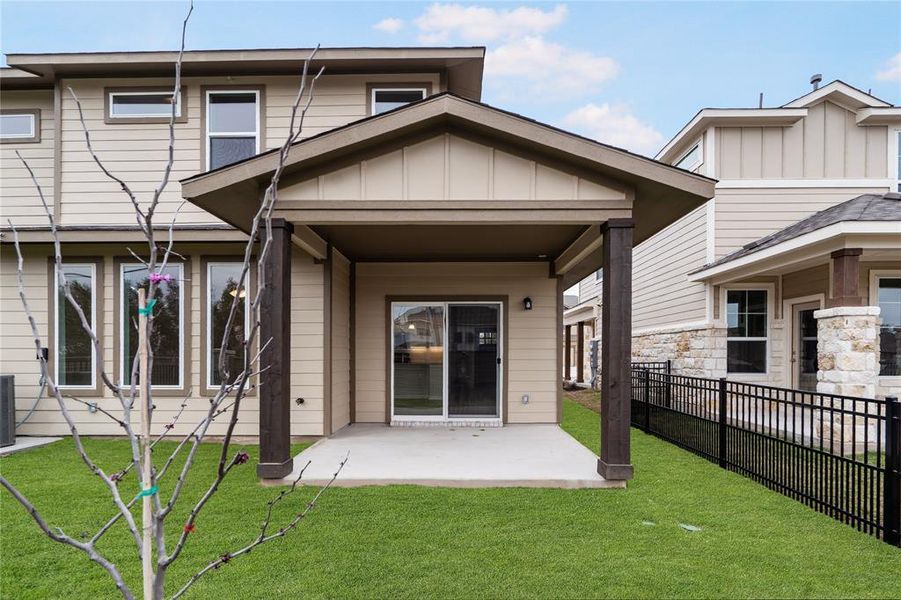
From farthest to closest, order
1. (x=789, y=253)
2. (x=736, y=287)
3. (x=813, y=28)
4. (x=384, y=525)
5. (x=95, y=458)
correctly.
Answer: (x=813, y=28), (x=736, y=287), (x=789, y=253), (x=95, y=458), (x=384, y=525)

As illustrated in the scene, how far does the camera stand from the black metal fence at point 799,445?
335cm

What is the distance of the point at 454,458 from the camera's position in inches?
206

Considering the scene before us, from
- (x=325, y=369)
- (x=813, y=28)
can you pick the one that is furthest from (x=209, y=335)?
(x=813, y=28)

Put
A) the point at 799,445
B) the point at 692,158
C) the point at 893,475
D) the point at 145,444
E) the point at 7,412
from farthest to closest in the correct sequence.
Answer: the point at 692,158 → the point at 7,412 → the point at 799,445 → the point at 893,475 → the point at 145,444

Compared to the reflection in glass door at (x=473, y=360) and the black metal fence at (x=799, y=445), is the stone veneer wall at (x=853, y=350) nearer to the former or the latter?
the black metal fence at (x=799, y=445)

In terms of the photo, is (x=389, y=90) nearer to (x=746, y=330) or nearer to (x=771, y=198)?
(x=771, y=198)

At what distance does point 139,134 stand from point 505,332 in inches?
228

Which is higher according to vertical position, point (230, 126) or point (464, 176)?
point (230, 126)

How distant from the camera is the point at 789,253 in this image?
6.66 metres

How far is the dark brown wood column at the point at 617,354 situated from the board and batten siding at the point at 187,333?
3.65m

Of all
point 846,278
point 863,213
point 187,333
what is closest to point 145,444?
point 187,333

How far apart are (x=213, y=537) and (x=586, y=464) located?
3.40 metres

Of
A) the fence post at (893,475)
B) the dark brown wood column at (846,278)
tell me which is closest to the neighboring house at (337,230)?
the fence post at (893,475)

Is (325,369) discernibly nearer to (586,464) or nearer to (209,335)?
(209,335)
